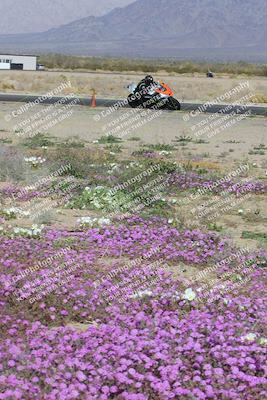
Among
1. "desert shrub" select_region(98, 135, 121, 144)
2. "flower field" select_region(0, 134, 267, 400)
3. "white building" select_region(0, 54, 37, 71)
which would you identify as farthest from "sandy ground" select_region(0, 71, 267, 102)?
"flower field" select_region(0, 134, 267, 400)

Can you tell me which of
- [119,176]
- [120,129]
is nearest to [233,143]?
[120,129]

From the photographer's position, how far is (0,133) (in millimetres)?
24969

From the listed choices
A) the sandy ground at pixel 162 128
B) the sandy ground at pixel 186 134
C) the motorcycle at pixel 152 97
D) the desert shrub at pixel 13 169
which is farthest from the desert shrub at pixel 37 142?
the motorcycle at pixel 152 97

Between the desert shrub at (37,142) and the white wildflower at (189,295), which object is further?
the desert shrub at (37,142)

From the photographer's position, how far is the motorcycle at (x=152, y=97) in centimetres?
3497

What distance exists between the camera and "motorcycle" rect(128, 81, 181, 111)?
3497cm

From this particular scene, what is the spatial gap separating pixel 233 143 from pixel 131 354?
1877cm

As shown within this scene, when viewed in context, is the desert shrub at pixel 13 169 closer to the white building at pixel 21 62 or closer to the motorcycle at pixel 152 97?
the motorcycle at pixel 152 97

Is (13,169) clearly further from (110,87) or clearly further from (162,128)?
(110,87)

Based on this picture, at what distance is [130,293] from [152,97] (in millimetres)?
28053

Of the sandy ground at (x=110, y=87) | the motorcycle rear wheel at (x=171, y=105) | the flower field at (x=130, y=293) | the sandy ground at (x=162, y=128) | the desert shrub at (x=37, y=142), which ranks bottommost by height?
the sandy ground at (x=110, y=87)

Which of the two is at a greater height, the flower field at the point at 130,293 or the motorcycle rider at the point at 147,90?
the flower field at the point at 130,293

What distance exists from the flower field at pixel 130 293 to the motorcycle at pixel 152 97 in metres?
20.9

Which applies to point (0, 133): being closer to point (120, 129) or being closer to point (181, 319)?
point (120, 129)
